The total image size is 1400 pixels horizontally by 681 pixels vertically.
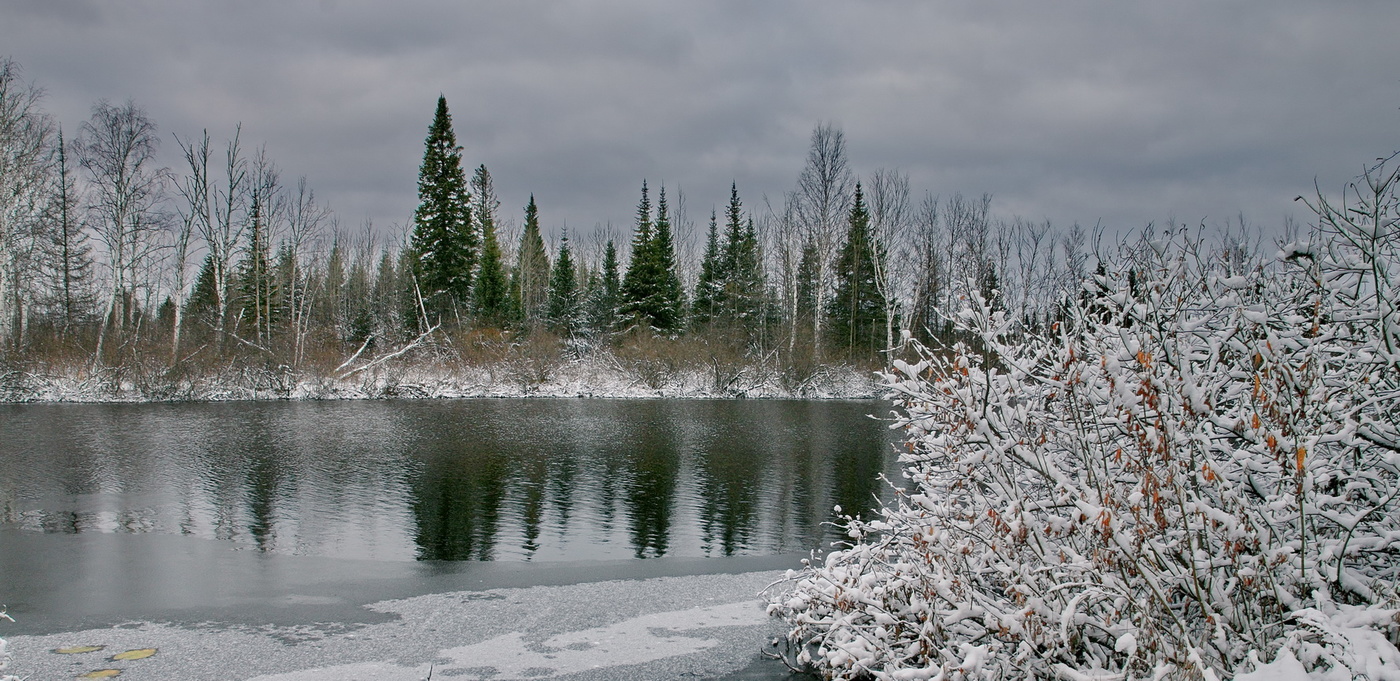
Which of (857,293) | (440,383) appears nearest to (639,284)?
(857,293)

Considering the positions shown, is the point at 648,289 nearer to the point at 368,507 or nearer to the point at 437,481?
the point at 437,481

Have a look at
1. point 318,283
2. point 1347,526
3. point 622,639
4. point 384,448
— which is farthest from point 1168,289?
point 318,283

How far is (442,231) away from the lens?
45.6 meters

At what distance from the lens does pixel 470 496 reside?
507 inches

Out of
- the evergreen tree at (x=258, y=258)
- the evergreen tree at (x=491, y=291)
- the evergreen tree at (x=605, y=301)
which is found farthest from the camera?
the evergreen tree at (x=605, y=301)

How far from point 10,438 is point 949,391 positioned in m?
22.0

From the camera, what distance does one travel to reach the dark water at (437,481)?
10250 mm

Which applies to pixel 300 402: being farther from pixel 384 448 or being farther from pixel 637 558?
pixel 637 558

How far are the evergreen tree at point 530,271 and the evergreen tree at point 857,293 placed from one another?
2152cm

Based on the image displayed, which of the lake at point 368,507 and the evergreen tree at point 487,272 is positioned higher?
the evergreen tree at point 487,272

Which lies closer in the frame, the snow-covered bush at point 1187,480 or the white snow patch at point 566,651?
the snow-covered bush at point 1187,480

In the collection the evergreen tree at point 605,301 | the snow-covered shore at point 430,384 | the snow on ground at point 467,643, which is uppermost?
the evergreen tree at point 605,301

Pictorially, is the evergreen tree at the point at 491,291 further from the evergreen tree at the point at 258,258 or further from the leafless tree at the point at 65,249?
the leafless tree at the point at 65,249

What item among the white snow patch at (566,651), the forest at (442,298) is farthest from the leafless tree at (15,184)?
the white snow patch at (566,651)
